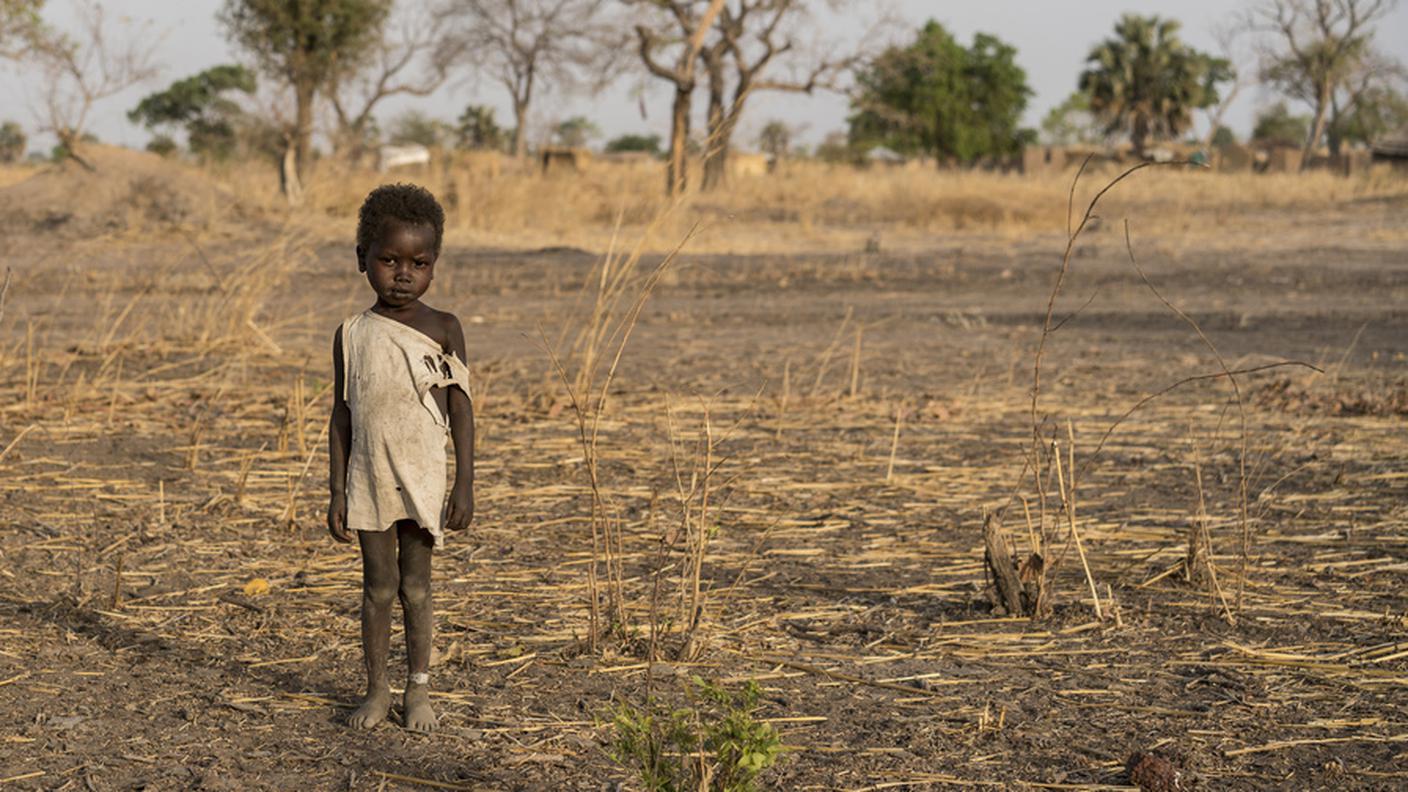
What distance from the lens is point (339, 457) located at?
2.82m

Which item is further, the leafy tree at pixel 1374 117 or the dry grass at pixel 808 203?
the leafy tree at pixel 1374 117

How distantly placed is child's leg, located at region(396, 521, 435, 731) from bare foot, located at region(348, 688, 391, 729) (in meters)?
0.04

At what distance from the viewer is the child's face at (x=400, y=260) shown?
107 inches

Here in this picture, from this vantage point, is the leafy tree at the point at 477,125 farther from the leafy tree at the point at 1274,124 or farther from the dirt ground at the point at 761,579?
the dirt ground at the point at 761,579

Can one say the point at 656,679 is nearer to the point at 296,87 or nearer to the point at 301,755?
the point at 301,755

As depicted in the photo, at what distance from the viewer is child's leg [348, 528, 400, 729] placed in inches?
110

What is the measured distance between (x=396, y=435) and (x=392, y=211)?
16.3 inches

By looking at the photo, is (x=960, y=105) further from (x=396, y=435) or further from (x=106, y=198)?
(x=396, y=435)

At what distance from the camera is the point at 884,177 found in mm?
27391

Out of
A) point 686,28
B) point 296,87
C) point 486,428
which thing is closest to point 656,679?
point 486,428

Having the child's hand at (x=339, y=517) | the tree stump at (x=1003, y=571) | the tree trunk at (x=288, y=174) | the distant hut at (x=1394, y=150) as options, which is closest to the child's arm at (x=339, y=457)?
the child's hand at (x=339, y=517)

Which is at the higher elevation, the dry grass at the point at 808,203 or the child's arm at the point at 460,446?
the dry grass at the point at 808,203

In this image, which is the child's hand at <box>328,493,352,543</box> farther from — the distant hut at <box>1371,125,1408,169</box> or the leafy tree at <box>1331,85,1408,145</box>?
the leafy tree at <box>1331,85,1408,145</box>

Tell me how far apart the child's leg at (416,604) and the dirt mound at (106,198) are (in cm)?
1326
